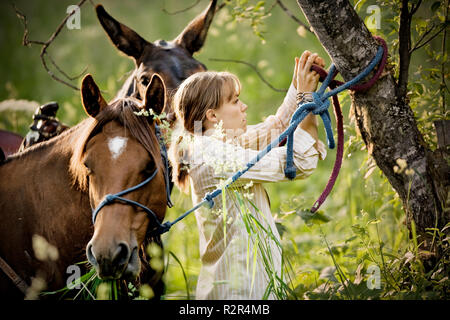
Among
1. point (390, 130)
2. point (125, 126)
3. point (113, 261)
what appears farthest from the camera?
point (390, 130)

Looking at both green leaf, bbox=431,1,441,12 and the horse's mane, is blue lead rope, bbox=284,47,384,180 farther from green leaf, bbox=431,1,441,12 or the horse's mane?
the horse's mane

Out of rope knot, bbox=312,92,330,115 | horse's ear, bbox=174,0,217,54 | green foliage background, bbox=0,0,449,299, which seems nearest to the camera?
rope knot, bbox=312,92,330,115

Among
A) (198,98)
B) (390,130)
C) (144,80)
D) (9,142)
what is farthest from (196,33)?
(390,130)

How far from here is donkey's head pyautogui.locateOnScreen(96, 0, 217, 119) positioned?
10.5 ft

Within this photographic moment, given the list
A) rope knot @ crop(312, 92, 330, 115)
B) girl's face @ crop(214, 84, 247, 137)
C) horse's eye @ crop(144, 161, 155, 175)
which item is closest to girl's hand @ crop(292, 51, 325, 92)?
rope knot @ crop(312, 92, 330, 115)

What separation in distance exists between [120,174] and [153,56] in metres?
1.54

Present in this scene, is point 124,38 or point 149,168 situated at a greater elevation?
point 124,38

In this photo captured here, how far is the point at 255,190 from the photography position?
8.02ft

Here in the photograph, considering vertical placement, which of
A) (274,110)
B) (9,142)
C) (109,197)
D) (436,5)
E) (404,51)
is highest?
(436,5)

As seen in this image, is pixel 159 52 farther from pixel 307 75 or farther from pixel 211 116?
pixel 307 75

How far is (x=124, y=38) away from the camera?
349cm

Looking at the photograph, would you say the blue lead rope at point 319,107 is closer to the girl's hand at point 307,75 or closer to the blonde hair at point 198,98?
the girl's hand at point 307,75

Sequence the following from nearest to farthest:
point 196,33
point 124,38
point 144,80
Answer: point 144,80
point 124,38
point 196,33

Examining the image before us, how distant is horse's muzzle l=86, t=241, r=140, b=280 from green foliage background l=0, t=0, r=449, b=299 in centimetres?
53
